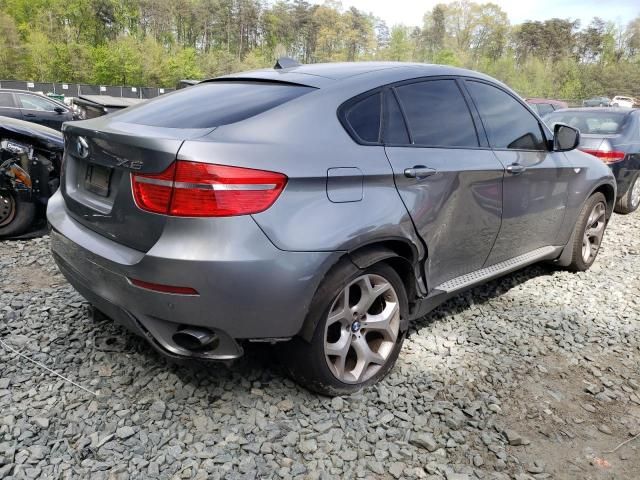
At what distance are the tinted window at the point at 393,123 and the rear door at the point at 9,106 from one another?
490 inches

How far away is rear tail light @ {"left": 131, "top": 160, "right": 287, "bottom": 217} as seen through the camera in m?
2.07

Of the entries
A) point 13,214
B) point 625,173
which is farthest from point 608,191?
point 13,214

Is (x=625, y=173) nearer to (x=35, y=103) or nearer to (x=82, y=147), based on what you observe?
(x=82, y=147)

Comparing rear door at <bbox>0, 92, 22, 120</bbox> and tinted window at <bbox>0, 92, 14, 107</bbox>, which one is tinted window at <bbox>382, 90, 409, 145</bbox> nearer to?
rear door at <bbox>0, 92, 22, 120</bbox>

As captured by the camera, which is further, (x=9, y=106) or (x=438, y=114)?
(x=9, y=106)

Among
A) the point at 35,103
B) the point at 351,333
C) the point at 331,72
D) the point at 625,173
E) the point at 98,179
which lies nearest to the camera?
the point at 98,179

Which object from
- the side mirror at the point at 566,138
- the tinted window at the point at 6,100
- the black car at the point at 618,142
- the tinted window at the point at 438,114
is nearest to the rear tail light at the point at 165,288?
the tinted window at the point at 438,114

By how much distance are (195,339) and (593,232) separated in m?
3.99

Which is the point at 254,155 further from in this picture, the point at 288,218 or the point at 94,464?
the point at 94,464

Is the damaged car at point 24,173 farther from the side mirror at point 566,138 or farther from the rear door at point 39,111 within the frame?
the rear door at point 39,111

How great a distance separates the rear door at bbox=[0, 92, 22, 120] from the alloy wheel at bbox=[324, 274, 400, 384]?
12674mm

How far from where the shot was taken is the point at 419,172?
270cm

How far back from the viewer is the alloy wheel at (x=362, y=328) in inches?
99.6

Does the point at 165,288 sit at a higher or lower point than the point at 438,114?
lower
